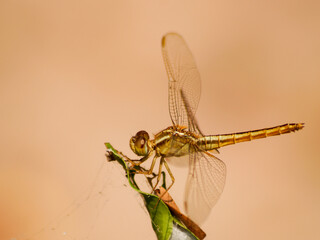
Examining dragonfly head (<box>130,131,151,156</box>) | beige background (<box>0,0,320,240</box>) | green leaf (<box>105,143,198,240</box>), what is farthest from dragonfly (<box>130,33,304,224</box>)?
beige background (<box>0,0,320,240</box>)

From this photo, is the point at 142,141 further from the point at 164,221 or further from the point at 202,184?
the point at 164,221

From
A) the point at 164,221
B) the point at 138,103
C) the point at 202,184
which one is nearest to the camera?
the point at 164,221

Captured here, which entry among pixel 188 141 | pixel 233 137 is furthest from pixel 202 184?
pixel 233 137

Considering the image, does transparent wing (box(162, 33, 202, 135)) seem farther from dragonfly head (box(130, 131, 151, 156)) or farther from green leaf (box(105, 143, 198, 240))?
green leaf (box(105, 143, 198, 240))

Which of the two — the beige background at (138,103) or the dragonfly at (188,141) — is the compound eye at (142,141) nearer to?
the dragonfly at (188,141)

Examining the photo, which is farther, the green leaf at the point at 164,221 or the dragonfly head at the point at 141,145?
the dragonfly head at the point at 141,145

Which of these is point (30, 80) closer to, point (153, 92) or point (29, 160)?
point (29, 160)

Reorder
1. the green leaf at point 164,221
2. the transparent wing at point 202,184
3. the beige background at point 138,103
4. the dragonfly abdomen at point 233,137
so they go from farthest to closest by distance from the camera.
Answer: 1. the beige background at point 138,103
2. the dragonfly abdomen at point 233,137
3. the transparent wing at point 202,184
4. the green leaf at point 164,221

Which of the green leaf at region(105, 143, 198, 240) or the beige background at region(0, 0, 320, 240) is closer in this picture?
the green leaf at region(105, 143, 198, 240)

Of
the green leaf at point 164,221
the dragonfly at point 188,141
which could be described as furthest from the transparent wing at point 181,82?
the green leaf at point 164,221
